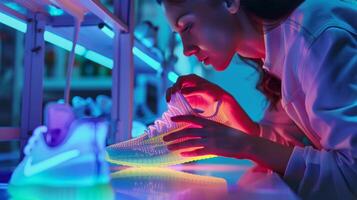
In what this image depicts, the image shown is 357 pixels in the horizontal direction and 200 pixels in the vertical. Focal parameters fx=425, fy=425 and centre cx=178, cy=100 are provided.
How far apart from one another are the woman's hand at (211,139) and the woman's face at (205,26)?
15 cm

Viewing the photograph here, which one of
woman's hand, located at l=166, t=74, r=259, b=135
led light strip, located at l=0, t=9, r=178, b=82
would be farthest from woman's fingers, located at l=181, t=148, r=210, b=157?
led light strip, located at l=0, t=9, r=178, b=82

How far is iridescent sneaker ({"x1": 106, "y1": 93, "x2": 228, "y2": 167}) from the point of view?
0.68m

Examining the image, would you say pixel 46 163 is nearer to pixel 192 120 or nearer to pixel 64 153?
pixel 64 153

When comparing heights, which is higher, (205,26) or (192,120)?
(205,26)

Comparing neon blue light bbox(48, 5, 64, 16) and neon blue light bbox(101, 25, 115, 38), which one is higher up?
neon blue light bbox(48, 5, 64, 16)

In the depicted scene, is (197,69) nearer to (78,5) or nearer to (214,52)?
(214,52)

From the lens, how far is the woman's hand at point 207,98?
2.63 feet

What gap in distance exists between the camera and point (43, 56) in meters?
0.86

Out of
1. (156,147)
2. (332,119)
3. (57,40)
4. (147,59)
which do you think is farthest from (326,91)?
(147,59)

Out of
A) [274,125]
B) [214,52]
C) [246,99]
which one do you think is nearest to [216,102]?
[214,52]

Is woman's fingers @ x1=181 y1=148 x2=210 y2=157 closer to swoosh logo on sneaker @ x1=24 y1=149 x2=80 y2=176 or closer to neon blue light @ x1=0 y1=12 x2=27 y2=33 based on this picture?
swoosh logo on sneaker @ x1=24 y1=149 x2=80 y2=176

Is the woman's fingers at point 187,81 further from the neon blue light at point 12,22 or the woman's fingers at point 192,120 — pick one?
the neon blue light at point 12,22

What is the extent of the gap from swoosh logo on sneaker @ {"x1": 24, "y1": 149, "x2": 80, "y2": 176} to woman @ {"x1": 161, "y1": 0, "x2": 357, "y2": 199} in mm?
200

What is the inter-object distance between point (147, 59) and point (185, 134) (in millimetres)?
657
